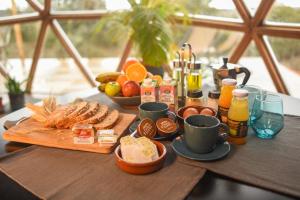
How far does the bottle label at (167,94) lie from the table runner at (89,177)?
327mm

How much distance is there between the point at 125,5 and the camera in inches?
136

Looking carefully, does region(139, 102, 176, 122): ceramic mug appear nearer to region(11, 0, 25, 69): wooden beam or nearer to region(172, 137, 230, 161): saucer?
region(172, 137, 230, 161): saucer

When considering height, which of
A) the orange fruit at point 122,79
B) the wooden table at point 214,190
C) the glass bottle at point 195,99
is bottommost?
the wooden table at point 214,190

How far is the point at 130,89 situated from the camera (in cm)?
170

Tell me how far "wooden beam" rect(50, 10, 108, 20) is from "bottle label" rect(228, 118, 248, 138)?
3.35 metres

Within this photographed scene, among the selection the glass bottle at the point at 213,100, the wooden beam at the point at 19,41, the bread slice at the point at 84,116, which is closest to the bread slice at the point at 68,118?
the bread slice at the point at 84,116

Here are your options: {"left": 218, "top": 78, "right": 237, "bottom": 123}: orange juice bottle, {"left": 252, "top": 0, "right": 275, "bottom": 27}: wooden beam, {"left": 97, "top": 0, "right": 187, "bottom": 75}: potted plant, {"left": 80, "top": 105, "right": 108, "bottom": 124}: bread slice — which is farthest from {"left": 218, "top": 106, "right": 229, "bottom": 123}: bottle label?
{"left": 252, "top": 0, "right": 275, "bottom": 27}: wooden beam

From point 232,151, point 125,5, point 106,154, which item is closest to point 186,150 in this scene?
point 232,151

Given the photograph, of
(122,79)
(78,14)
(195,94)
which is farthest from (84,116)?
(78,14)

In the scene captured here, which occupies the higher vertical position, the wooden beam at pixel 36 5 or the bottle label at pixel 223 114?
the wooden beam at pixel 36 5

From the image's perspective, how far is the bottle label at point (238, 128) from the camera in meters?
1.27

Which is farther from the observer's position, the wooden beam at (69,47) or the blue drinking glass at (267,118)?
the wooden beam at (69,47)

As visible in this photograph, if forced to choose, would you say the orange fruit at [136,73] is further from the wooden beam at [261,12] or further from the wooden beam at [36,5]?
the wooden beam at [36,5]

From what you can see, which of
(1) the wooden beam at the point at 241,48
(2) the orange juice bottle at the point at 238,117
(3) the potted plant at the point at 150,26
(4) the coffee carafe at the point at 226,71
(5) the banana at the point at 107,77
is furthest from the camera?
(1) the wooden beam at the point at 241,48
